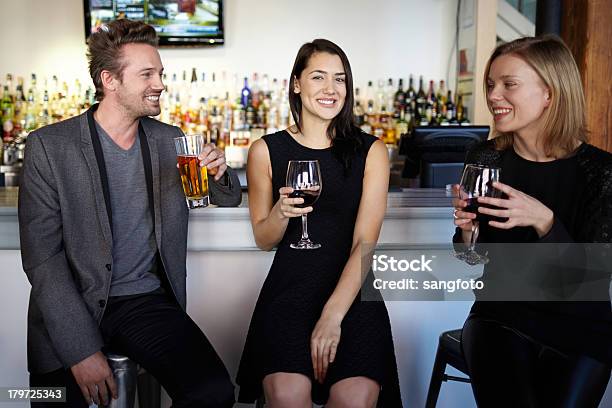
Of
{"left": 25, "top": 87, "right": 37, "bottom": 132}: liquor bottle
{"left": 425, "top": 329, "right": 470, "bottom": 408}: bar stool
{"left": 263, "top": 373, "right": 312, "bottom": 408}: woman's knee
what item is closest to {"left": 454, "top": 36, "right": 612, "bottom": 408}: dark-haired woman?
{"left": 425, "top": 329, "right": 470, "bottom": 408}: bar stool

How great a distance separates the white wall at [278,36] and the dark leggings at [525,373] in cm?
304

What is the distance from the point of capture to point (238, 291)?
2.05 meters

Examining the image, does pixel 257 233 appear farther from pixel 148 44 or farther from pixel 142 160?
pixel 148 44

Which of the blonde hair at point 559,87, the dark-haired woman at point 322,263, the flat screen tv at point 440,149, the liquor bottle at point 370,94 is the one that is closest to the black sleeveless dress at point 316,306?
the dark-haired woman at point 322,263

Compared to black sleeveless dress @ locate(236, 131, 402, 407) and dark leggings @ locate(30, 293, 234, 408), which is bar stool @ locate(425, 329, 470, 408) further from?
dark leggings @ locate(30, 293, 234, 408)

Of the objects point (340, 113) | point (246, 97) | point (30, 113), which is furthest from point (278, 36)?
point (340, 113)

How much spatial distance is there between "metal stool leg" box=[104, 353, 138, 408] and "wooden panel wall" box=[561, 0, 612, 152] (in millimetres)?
1826

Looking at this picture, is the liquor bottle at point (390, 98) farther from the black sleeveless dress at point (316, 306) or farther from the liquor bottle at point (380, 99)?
the black sleeveless dress at point (316, 306)

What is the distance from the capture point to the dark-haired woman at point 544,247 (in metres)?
1.39

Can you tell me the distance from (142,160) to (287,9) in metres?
2.79

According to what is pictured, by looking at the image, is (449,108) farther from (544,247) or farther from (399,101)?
(544,247)

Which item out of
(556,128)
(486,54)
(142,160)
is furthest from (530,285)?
(486,54)

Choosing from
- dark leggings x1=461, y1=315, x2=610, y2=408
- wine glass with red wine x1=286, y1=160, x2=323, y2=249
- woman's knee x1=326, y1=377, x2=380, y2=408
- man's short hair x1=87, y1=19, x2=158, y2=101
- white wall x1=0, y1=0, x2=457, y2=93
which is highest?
white wall x1=0, y1=0, x2=457, y2=93

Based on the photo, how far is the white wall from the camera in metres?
4.25
